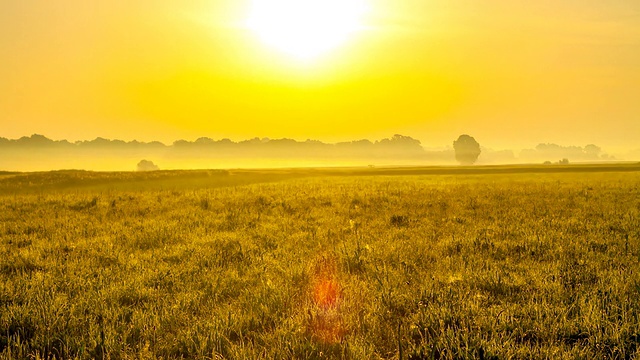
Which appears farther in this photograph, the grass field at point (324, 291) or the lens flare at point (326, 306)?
the lens flare at point (326, 306)

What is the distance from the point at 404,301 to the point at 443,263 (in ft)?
7.04

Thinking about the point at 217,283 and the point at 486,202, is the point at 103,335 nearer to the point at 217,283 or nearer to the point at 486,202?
the point at 217,283

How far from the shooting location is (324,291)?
5.15m

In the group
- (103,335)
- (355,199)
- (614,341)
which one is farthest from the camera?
(355,199)

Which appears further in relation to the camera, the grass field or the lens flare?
the lens flare

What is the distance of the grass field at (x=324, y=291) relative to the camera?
140 inches

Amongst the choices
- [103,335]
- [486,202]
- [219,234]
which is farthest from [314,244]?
[486,202]

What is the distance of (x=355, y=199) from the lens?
17094mm

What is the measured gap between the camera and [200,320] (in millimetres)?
4164

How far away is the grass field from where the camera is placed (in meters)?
3.56

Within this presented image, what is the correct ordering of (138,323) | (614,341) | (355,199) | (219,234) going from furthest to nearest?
(355,199)
(219,234)
(138,323)
(614,341)

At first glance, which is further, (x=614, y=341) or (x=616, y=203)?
(x=616, y=203)

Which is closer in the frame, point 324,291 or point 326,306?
point 326,306

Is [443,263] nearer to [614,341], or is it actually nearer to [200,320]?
[614,341]
